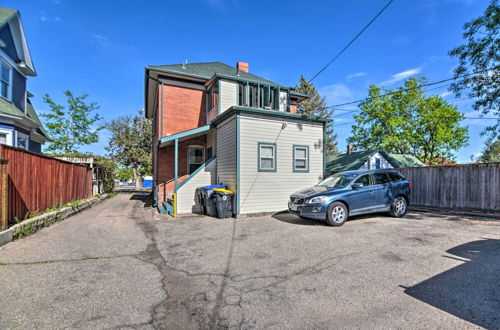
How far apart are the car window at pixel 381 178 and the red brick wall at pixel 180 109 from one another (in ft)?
32.5

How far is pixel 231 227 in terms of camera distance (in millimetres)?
7582

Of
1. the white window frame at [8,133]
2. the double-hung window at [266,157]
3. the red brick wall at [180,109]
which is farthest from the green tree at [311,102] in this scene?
the white window frame at [8,133]

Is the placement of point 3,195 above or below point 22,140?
below

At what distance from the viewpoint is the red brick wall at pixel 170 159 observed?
44.5 ft

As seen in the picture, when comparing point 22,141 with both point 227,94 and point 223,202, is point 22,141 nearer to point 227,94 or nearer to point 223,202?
point 227,94

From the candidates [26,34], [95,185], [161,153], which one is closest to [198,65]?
[161,153]

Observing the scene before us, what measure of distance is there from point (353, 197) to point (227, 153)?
5.20 m

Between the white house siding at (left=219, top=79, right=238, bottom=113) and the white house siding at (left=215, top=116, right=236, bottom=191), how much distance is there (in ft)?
5.83

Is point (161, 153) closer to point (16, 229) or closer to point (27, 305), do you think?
point (16, 229)

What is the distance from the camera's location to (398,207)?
8273 millimetres

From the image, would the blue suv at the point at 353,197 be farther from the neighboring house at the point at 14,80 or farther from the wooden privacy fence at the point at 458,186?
the neighboring house at the point at 14,80

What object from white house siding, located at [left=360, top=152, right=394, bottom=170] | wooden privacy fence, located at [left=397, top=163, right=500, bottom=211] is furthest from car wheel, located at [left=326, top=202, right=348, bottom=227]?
Result: white house siding, located at [left=360, top=152, right=394, bottom=170]

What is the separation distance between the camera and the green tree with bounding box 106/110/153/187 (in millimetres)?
27344

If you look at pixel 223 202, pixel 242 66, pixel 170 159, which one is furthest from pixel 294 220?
pixel 242 66
